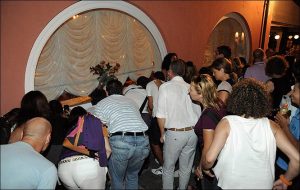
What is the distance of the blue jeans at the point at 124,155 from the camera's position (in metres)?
3.39

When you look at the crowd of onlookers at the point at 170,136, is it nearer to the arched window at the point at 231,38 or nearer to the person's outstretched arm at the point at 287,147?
the person's outstretched arm at the point at 287,147

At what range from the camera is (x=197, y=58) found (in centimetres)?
786

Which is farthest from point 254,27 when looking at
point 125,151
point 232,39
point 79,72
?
point 125,151

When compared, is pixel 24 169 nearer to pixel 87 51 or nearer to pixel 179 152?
pixel 179 152

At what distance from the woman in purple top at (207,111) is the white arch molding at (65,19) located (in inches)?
116

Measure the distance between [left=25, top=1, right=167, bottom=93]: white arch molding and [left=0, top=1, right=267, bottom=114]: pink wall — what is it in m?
0.07

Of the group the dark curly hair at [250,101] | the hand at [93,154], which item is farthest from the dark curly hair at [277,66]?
the hand at [93,154]

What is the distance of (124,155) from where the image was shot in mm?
3416

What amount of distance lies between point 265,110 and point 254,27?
875 cm

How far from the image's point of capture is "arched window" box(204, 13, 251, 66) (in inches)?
396

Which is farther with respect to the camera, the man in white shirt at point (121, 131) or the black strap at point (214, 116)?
the man in white shirt at point (121, 131)

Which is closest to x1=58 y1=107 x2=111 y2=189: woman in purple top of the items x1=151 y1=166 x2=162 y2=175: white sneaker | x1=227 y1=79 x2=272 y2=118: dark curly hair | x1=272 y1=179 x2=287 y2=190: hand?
x1=227 y1=79 x2=272 y2=118: dark curly hair

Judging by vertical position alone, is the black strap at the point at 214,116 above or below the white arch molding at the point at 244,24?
below

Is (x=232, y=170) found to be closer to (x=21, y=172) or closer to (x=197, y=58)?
(x=21, y=172)
